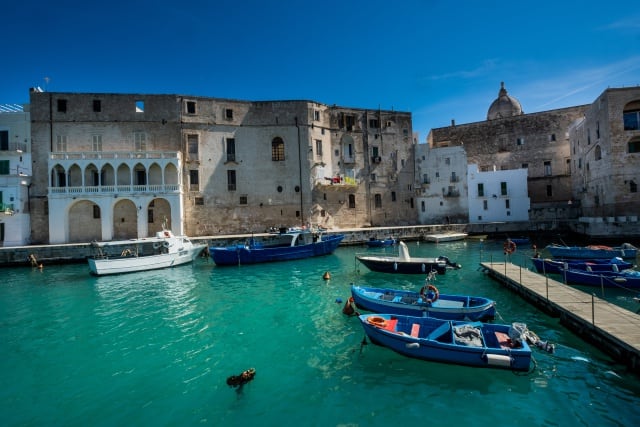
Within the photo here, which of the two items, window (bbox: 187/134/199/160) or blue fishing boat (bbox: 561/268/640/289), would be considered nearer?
blue fishing boat (bbox: 561/268/640/289)

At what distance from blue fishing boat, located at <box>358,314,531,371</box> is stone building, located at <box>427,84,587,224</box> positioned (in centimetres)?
3339

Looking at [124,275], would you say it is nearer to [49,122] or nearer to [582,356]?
[49,122]

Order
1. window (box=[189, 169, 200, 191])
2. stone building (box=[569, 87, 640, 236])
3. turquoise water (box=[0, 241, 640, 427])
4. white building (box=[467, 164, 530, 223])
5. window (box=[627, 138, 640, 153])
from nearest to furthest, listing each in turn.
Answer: turquoise water (box=[0, 241, 640, 427]), stone building (box=[569, 87, 640, 236]), window (box=[627, 138, 640, 153]), window (box=[189, 169, 200, 191]), white building (box=[467, 164, 530, 223])

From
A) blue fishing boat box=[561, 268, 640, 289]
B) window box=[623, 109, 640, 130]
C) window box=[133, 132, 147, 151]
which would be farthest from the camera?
window box=[133, 132, 147, 151]

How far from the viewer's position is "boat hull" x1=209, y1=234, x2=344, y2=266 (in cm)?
2317

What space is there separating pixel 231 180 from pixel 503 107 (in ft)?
121

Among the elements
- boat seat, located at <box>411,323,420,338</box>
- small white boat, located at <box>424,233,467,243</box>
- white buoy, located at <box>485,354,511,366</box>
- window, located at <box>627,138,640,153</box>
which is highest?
window, located at <box>627,138,640,153</box>

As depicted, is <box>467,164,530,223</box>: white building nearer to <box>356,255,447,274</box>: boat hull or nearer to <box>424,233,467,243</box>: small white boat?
<box>424,233,467,243</box>: small white boat

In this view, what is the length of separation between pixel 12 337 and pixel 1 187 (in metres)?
24.3

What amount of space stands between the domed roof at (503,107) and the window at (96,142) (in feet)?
148

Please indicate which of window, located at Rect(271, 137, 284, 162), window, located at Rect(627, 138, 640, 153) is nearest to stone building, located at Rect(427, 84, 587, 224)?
window, located at Rect(627, 138, 640, 153)

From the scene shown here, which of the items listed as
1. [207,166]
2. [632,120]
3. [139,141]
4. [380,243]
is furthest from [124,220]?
[632,120]

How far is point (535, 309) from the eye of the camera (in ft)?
38.0

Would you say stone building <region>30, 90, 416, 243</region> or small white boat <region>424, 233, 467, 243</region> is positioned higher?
stone building <region>30, 90, 416, 243</region>
